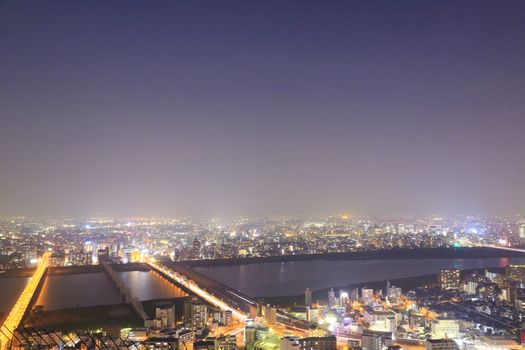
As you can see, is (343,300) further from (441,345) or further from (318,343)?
(318,343)

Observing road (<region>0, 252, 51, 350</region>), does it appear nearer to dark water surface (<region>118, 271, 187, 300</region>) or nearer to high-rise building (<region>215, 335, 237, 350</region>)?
dark water surface (<region>118, 271, 187, 300</region>)

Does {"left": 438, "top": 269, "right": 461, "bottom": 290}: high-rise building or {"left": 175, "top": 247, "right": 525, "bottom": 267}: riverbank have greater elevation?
{"left": 175, "top": 247, "right": 525, "bottom": 267}: riverbank

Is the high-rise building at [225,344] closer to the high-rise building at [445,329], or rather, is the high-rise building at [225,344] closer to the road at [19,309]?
the road at [19,309]

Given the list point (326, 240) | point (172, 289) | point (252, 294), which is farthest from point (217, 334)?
point (326, 240)

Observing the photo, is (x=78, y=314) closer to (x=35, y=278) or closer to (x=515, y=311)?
(x=35, y=278)

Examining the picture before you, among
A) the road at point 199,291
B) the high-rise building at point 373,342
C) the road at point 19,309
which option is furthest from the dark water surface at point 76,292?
the high-rise building at point 373,342

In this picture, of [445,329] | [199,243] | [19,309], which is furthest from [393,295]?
[199,243]

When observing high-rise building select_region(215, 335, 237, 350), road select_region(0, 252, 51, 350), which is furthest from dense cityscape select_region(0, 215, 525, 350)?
road select_region(0, 252, 51, 350)
